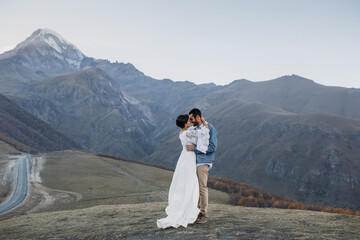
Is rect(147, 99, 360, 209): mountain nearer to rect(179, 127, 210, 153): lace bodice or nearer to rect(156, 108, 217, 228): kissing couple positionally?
rect(156, 108, 217, 228): kissing couple

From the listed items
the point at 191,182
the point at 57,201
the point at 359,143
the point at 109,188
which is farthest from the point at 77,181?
the point at 359,143

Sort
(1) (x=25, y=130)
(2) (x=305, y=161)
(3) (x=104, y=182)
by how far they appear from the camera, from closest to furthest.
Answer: (3) (x=104, y=182)
(2) (x=305, y=161)
(1) (x=25, y=130)

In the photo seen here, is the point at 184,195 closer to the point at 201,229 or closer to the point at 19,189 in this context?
the point at 201,229

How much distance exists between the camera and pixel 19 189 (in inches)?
2213

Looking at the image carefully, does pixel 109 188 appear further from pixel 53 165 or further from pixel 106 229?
pixel 106 229

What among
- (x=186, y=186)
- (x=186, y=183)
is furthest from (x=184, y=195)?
(x=186, y=183)

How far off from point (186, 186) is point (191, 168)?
0.73 metres

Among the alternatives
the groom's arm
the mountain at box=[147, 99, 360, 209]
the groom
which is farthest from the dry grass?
the mountain at box=[147, 99, 360, 209]

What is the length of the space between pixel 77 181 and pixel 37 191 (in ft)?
32.7

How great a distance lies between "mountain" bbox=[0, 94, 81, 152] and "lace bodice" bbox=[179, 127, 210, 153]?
150 m

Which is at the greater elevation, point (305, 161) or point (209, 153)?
point (209, 153)

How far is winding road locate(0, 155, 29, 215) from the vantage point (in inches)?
1771

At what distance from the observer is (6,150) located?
101m

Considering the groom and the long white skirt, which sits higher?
the groom
